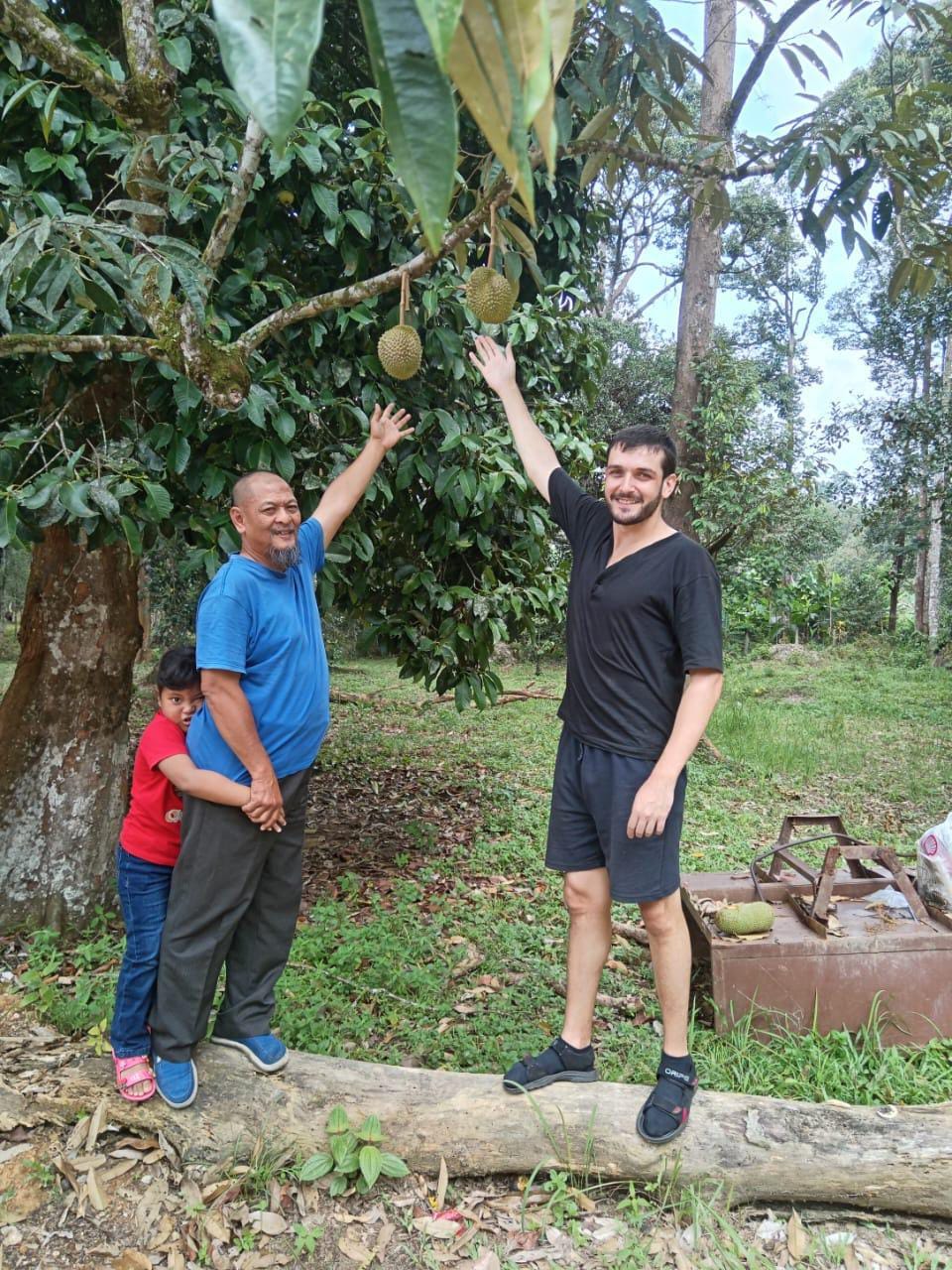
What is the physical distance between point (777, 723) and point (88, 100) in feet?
23.3

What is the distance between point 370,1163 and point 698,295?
636 centimetres

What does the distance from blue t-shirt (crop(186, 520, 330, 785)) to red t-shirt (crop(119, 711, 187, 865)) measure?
64 millimetres

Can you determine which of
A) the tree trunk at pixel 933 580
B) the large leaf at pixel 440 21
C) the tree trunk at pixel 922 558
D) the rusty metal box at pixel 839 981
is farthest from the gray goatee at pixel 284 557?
the tree trunk at pixel 933 580

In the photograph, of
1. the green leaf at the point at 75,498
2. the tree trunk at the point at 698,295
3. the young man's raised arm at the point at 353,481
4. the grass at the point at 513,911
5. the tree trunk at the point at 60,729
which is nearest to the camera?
the green leaf at the point at 75,498

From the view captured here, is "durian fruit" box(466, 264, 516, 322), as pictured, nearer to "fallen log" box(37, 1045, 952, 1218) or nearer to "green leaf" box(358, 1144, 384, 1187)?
"fallen log" box(37, 1045, 952, 1218)

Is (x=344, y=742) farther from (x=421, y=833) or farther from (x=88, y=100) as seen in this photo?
(x=88, y=100)

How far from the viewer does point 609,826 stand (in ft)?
7.39

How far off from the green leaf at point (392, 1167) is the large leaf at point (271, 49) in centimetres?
228

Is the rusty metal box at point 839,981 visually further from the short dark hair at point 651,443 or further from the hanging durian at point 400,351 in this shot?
the hanging durian at point 400,351

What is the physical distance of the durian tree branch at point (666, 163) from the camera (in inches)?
90.4

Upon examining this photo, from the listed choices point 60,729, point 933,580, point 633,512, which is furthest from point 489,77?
point 933,580

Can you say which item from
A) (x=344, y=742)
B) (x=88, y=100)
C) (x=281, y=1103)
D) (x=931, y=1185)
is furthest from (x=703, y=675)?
(x=344, y=742)

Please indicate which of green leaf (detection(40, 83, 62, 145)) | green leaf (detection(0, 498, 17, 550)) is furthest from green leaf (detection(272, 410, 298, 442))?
green leaf (detection(40, 83, 62, 145))

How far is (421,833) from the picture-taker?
507 cm
